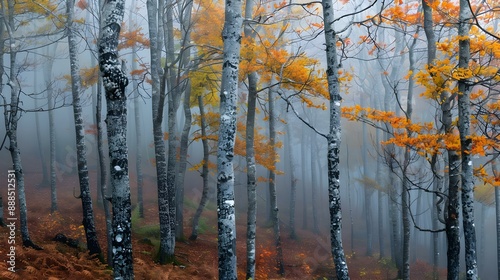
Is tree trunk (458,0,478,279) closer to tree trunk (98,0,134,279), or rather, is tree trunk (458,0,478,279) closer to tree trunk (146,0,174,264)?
tree trunk (98,0,134,279)

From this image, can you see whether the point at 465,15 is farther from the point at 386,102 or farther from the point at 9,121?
the point at 386,102

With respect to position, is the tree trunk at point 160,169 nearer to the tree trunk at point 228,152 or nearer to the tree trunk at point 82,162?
the tree trunk at point 82,162

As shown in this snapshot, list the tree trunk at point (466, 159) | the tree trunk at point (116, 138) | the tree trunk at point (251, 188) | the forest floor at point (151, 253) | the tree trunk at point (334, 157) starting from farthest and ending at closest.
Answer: the tree trunk at point (251, 188), the forest floor at point (151, 253), the tree trunk at point (466, 159), the tree trunk at point (334, 157), the tree trunk at point (116, 138)

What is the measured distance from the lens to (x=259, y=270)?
14000 millimetres

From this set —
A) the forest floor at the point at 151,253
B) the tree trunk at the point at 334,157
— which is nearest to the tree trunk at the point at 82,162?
the forest floor at the point at 151,253

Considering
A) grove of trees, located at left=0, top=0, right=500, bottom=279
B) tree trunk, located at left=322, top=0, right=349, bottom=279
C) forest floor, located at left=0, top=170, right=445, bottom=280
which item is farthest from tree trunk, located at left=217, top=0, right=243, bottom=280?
forest floor, located at left=0, top=170, right=445, bottom=280

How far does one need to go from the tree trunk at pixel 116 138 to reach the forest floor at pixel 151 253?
9.23 ft

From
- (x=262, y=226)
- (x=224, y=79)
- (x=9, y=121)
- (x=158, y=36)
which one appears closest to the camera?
(x=224, y=79)

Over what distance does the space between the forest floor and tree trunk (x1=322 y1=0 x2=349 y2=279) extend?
3.85 m

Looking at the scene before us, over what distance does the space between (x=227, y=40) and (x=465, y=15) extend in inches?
209

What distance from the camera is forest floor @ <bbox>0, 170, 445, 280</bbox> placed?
8227 mm

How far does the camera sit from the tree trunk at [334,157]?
736 centimetres

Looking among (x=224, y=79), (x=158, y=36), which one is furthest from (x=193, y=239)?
(x=224, y=79)

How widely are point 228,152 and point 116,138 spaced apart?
1.82 metres
